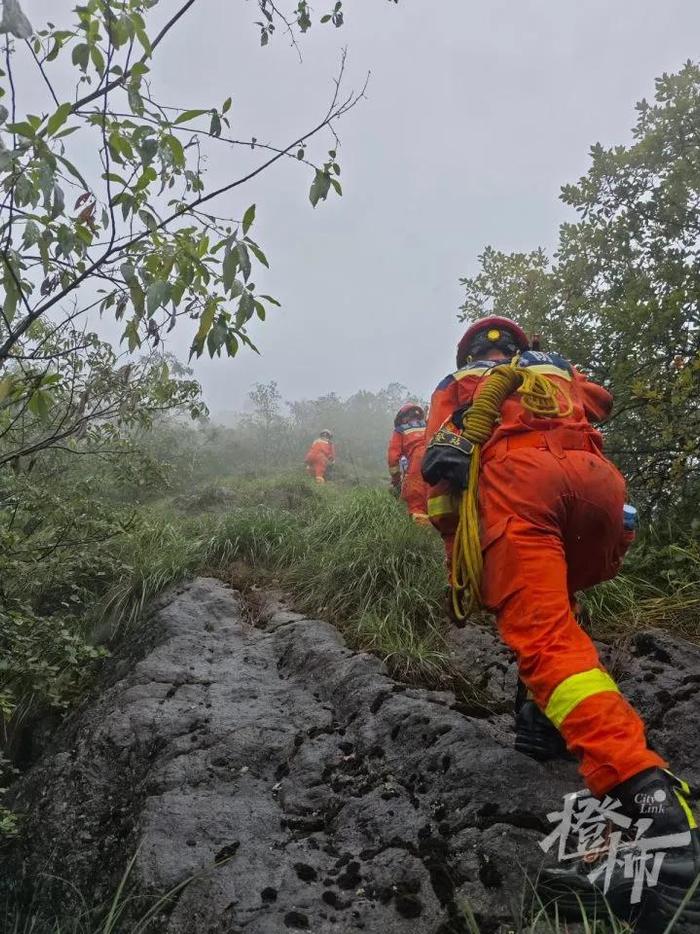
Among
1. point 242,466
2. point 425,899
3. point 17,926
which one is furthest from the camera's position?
point 242,466

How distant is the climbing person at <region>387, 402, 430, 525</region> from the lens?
19.2 ft

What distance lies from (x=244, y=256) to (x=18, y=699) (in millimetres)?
3388

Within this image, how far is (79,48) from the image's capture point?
1.53 meters

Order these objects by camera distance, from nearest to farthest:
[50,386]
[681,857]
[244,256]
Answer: [681,857] < [244,256] < [50,386]

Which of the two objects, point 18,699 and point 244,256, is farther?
point 18,699

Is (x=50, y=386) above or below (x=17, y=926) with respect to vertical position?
above

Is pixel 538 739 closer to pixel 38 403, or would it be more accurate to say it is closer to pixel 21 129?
pixel 38 403

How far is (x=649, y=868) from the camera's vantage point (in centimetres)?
149

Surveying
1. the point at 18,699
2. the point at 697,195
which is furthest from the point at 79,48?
the point at 697,195

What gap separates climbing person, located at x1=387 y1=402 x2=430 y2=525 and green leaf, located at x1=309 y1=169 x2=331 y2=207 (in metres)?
3.78

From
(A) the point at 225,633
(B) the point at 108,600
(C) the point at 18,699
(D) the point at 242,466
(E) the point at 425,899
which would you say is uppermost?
(D) the point at 242,466

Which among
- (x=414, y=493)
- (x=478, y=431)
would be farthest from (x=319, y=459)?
(x=478, y=431)

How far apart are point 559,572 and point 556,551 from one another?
8 cm

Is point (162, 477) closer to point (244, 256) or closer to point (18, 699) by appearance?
point (18, 699)
